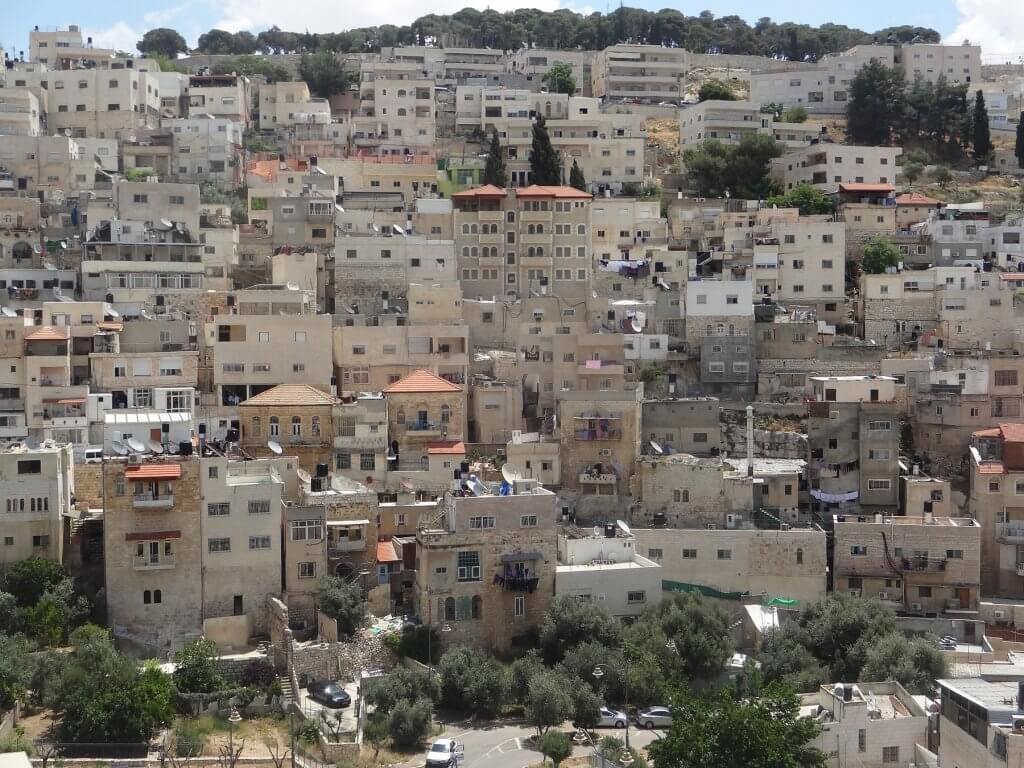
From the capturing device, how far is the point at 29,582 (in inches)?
1476

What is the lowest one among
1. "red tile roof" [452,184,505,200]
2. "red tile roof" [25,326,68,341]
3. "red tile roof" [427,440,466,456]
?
"red tile roof" [427,440,466,456]

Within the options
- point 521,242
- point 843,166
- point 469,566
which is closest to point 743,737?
point 469,566

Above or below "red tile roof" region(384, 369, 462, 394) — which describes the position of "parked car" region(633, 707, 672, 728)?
below

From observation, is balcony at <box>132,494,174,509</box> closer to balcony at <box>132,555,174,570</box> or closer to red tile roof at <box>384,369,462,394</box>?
balcony at <box>132,555,174,570</box>

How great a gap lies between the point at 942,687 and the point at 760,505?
13642 millimetres

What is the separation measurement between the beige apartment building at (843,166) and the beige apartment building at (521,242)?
1325cm

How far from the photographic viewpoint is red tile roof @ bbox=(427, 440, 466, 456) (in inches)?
1742

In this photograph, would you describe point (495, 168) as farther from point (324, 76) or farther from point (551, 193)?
point (324, 76)

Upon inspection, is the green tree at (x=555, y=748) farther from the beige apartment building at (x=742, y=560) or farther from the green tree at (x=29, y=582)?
the green tree at (x=29, y=582)

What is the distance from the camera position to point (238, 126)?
68312 mm

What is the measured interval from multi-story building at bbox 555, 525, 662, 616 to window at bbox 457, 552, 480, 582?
2180 millimetres

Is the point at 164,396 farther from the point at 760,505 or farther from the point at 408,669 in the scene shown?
the point at 760,505

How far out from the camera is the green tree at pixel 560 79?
80562 mm

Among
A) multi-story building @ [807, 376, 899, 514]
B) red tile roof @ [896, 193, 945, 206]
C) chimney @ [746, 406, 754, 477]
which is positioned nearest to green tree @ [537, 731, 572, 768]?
chimney @ [746, 406, 754, 477]
